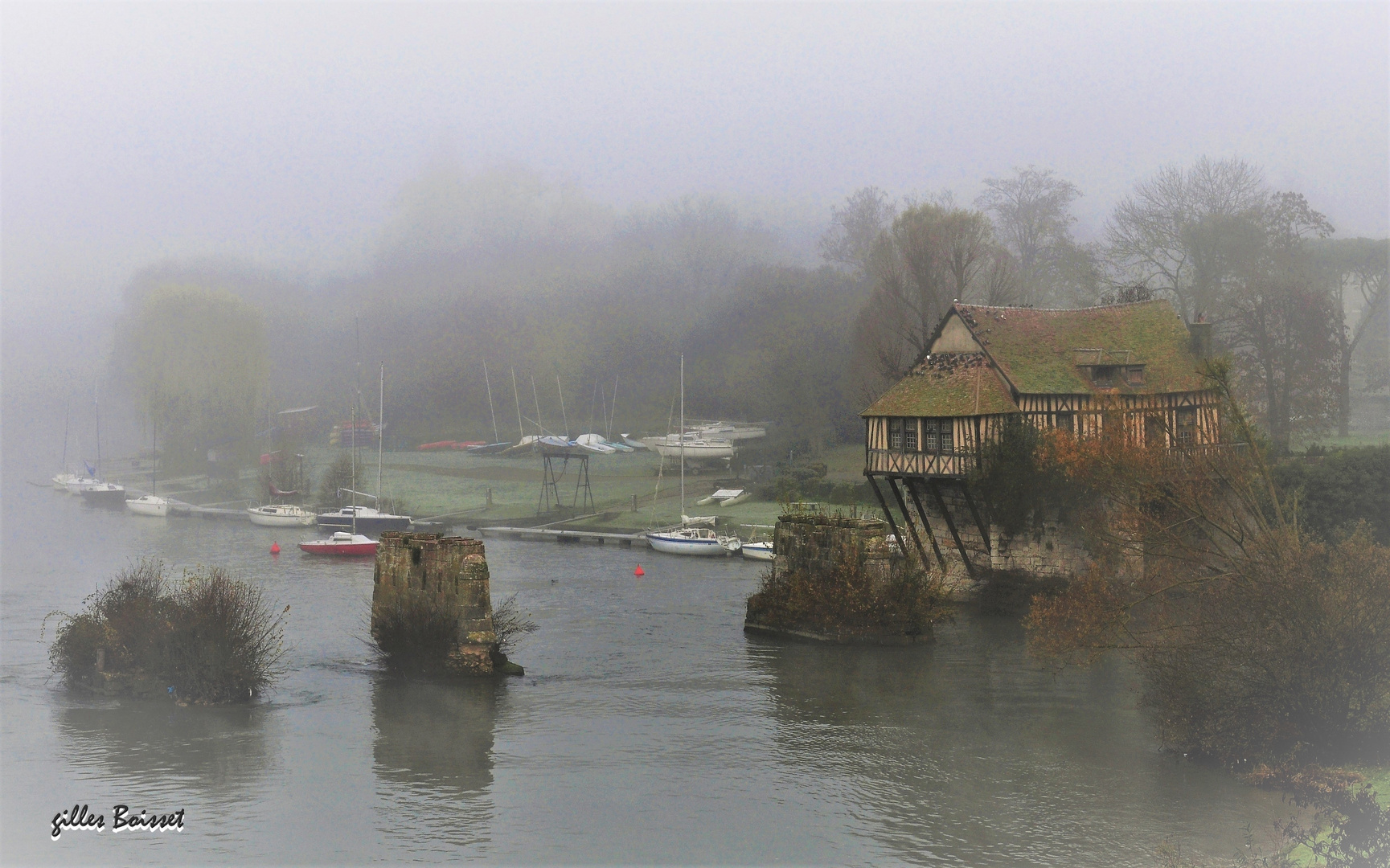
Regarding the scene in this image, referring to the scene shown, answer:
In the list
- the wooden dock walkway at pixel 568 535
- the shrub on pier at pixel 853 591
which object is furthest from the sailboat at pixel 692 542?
the shrub on pier at pixel 853 591

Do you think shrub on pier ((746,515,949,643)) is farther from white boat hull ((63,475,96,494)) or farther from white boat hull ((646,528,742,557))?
white boat hull ((63,475,96,494))

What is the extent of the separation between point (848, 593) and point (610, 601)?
12.9 meters

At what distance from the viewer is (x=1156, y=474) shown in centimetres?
2750

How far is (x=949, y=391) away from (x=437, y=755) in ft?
76.2

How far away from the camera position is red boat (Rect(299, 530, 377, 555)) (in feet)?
210

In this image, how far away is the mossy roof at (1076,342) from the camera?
41.9m

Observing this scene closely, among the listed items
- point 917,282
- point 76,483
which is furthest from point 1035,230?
point 76,483

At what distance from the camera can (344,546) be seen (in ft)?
210

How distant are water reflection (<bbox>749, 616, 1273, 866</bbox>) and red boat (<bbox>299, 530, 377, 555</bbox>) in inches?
1325

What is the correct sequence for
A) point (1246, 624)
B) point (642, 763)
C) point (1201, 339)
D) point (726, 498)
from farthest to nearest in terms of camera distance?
point (726, 498) < point (1201, 339) < point (642, 763) < point (1246, 624)

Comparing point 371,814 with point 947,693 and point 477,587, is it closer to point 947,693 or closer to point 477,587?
point 477,587

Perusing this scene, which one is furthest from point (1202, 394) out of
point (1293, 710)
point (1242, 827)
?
point (1242, 827)

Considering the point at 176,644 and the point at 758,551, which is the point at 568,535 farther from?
the point at 176,644

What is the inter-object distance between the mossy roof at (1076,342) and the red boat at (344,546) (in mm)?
35598
